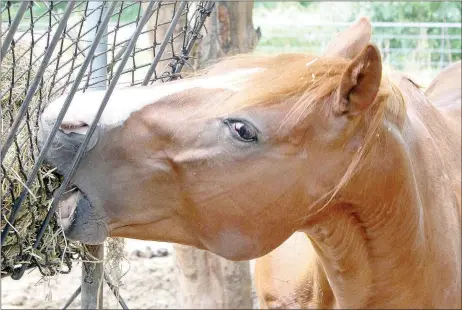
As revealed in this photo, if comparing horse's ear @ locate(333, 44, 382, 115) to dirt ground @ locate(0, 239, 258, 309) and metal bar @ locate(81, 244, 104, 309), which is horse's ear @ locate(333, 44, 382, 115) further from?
dirt ground @ locate(0, 239, 258, 309)

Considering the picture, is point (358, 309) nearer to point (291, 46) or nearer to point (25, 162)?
point (25, 162)

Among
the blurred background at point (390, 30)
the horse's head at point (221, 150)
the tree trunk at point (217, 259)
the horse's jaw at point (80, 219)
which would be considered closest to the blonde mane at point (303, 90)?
→ the horse's head at point (221, 150)

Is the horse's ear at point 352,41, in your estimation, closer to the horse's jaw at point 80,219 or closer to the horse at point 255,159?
the horse at point 255,159

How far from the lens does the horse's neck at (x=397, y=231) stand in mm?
1609

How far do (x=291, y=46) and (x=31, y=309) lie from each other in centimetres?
430

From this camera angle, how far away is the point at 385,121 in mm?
1587

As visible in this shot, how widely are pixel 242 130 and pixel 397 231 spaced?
1.59ft

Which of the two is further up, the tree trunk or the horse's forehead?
the horse's forehead

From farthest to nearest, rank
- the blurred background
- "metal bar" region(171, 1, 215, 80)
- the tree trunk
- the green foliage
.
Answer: the green foliage
the blurred background
the tree trunk
"metal bar" region(171, 1, 215, 80)

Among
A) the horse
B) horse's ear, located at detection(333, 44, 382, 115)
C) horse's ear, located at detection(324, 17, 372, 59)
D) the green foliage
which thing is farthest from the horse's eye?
the green foliage

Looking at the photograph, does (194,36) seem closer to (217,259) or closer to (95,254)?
(95,254)

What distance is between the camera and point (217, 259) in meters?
3.26

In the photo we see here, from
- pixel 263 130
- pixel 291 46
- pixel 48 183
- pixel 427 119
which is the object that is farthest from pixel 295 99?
pixel 291 46

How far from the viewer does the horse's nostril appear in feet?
4.54
